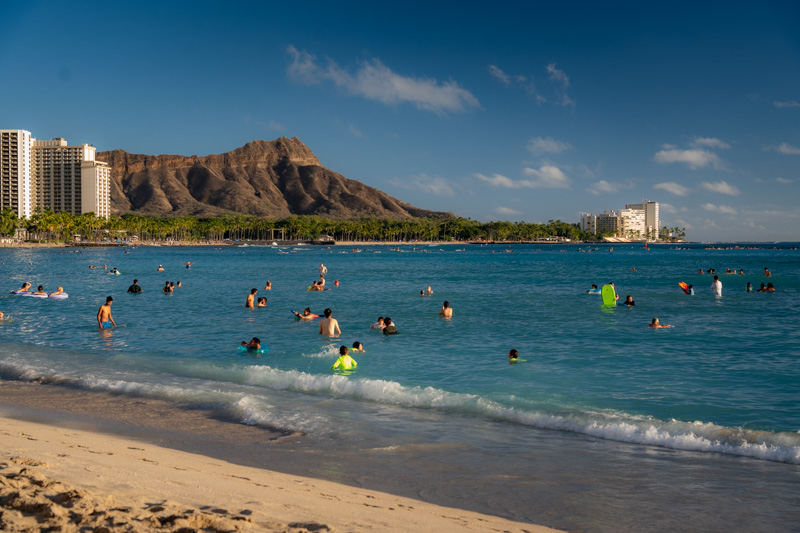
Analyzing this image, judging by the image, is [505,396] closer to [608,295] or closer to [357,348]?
[357,348]

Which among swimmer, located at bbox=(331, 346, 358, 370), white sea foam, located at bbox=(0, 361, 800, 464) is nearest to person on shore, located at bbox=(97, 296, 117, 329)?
white sea foam, located at bbox=(0, 361, 800, 464)

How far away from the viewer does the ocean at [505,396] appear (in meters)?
7.56

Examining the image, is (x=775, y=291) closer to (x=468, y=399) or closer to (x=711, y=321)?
(x=711, y=321)

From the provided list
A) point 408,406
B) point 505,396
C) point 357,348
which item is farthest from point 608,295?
point 408,406

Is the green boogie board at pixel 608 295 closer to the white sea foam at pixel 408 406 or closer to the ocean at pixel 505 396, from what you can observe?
the ocean at pixel 505 396

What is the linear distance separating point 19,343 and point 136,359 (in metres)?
5.85

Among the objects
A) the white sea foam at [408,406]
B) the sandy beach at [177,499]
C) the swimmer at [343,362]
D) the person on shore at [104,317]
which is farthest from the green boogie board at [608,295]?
the sandy beach at [177,499]

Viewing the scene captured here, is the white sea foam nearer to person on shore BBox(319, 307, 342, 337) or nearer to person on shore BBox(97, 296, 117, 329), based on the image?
person on shore BBox(319, 307, 342, 337)

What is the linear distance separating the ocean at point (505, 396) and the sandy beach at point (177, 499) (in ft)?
2.22

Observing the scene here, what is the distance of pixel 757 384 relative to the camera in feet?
44.5

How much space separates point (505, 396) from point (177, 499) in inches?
309

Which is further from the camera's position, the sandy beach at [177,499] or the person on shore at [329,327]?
the person on shore at [329,327]

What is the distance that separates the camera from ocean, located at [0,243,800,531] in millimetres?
7559

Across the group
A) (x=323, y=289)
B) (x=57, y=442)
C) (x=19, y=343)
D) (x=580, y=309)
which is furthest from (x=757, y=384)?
(x=323, y=289)
